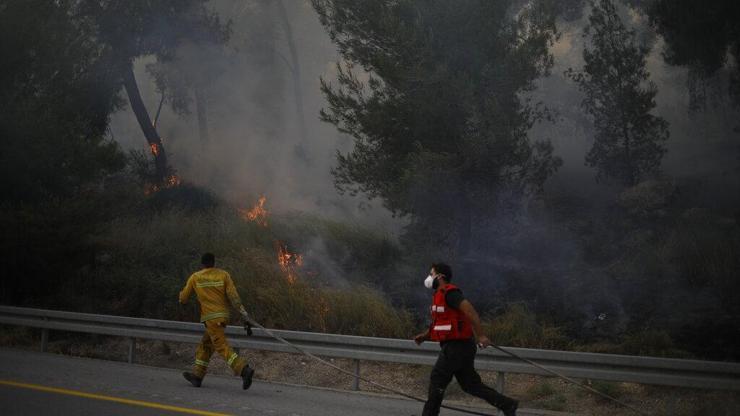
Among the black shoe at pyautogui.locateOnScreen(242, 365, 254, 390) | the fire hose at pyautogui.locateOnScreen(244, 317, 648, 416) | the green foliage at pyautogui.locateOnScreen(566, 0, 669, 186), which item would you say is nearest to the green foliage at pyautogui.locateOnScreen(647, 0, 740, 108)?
the green foliage at pyautogui.locateOnScreen(566, 0, 669, 186)

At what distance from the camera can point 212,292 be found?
32.1 ft

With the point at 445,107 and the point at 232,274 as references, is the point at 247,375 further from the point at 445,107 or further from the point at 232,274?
the point at 445,107

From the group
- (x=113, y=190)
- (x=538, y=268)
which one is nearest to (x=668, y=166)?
(x=538, y=268)

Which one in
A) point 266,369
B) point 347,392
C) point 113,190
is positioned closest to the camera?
point 347,392

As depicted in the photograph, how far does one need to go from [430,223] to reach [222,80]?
21.6m

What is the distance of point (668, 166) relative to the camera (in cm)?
2553

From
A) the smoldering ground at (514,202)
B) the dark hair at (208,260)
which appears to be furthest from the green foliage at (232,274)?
the dark hair at (208,260)

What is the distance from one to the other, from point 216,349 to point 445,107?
828 cm

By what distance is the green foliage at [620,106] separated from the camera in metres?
20.0

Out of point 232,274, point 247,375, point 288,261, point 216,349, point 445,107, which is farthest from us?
point 288,261

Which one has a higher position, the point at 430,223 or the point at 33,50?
the point at 33,50

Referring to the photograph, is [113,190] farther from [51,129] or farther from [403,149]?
[403,149]

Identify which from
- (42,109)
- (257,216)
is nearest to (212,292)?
(42,109)

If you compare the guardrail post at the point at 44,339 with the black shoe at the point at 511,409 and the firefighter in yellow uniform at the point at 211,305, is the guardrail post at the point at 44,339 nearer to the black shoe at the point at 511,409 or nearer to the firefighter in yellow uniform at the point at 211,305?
the firefighter in yellow uniform at the point at 211,305
